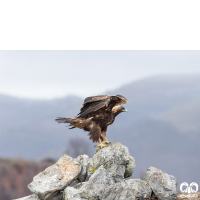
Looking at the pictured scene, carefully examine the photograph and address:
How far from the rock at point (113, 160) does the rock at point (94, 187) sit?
0.88 ft

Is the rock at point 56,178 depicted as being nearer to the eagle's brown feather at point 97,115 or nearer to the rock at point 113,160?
the rock at point 113,160

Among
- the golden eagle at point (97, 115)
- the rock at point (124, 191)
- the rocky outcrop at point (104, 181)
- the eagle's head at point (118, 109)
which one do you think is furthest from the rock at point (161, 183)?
the eagle's head at point (118, 109)

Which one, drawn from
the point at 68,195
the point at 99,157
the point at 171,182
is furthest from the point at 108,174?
the point at 171,182

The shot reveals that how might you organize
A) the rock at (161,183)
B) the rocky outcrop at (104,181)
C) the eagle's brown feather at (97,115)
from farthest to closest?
the eagle's brown feather at (97,115) < the rock at (161,183) < the rocky outcrop at (104,181)

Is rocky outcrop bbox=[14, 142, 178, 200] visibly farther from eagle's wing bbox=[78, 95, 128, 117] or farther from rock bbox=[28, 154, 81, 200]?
eagle's wing bbox=[78, 95, 128, 117]

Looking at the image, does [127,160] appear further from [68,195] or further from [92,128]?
[68,195]

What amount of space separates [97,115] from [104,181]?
2.00m

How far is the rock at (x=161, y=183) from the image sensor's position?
767cm

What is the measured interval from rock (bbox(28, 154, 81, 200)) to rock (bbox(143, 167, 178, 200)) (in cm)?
228

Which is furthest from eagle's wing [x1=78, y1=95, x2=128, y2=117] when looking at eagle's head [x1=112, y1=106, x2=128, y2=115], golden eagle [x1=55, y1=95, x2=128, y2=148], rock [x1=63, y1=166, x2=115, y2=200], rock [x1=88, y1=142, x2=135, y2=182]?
rock [x1=63, y1=166, x2=115, y2=200]

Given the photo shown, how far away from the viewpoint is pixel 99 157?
25.6ft

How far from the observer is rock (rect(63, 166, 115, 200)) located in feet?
23.3

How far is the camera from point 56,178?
25.5 ft

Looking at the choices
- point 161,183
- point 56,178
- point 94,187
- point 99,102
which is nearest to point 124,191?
point 94,187
